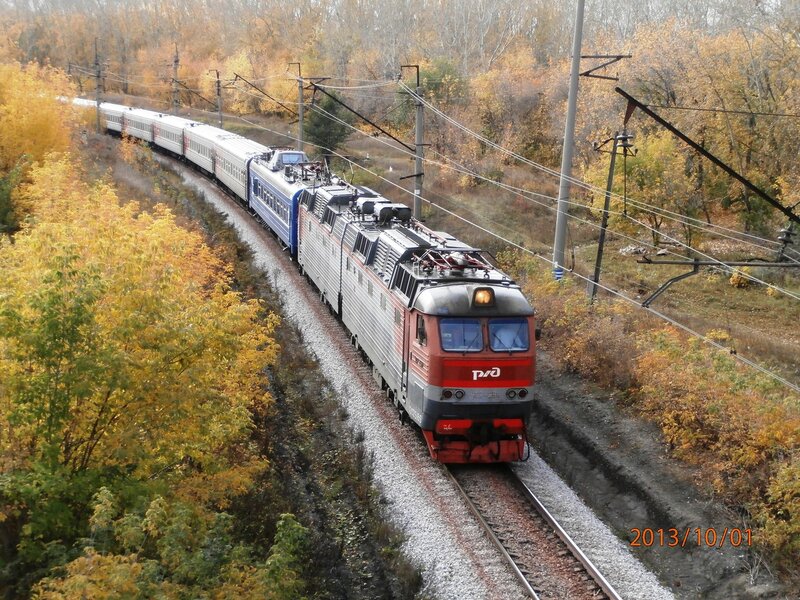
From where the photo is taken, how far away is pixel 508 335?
14.5 meters

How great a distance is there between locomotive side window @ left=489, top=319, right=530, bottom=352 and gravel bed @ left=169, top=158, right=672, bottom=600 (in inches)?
108

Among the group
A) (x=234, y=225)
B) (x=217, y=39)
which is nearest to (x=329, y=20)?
(x=217, y=39)

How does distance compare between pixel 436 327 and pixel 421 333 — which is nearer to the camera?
pixel 436 327

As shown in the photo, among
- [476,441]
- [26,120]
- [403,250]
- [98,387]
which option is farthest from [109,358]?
[26,120]

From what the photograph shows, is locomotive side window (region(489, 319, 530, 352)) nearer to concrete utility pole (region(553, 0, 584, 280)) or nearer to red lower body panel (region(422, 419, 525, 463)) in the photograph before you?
red lower body panel (region(422, 419, 525, 463))

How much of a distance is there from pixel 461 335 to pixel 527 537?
3699mm

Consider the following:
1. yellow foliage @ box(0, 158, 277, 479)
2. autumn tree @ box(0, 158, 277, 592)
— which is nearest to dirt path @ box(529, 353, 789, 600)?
autumn tree @ box(0, 158, 277, 592)

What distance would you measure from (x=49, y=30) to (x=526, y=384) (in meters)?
128

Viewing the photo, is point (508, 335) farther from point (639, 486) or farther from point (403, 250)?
point (639, 486)

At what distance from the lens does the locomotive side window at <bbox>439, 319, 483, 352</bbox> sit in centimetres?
1423

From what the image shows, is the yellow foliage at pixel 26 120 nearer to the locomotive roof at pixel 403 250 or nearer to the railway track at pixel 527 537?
the locomotive roof at pixel 403 250

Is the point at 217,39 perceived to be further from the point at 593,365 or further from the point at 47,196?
the point at 593,365
